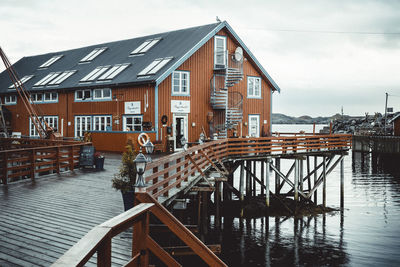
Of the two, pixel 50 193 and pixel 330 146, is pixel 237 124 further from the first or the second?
pixel 50 193

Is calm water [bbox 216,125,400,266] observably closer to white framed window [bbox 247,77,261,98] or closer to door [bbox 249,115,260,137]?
door [bbox 249,115,260,137]

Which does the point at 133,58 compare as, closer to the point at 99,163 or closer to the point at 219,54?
the point at 219,54

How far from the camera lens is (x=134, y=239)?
4.41m

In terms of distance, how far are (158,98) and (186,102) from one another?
7.63 ft

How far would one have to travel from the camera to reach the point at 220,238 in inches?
672

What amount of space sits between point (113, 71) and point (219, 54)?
26.5 feet

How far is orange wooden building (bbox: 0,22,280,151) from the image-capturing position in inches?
1024

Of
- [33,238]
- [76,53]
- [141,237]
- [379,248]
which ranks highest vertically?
[76,53]

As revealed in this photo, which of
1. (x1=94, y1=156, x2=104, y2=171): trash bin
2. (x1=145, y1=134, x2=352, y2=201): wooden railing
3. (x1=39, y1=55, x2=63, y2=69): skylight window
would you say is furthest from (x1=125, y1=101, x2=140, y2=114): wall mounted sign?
(x1=39, y1=55, x2=63, y2=69): skylight window

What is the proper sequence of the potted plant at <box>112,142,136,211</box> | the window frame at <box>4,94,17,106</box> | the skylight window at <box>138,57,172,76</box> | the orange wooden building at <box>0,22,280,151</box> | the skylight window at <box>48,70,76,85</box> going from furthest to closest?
the window frame at <box>4,94,17,106</box> < the skylight window at <box>48,70,76,85</box> < the skylight window at <box>138,57,172,76</box> < the orange wooden building at <box>0,22,280,151</box> < the potted plant at <box>112,142,136,211</box>

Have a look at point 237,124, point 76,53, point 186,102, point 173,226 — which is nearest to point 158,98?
point 186,102

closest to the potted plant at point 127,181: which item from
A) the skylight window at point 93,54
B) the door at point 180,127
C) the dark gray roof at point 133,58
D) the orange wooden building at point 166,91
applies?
the orange wooden building at point 166,91

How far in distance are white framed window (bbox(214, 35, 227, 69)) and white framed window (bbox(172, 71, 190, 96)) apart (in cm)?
283

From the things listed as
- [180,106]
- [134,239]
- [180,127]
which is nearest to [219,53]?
[180,106]
